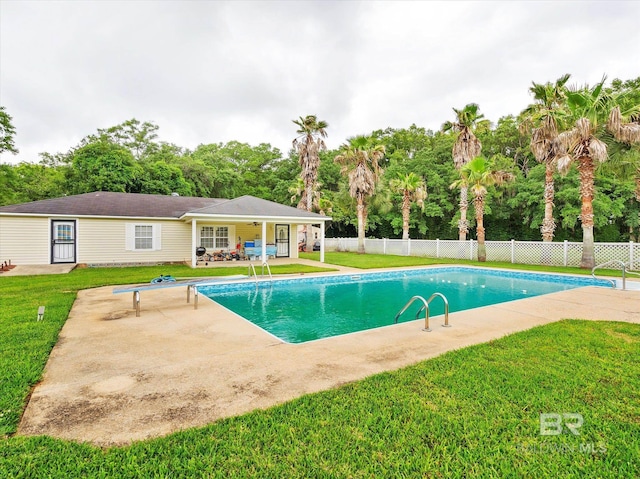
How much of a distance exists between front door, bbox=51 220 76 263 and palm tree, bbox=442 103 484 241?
2024cm

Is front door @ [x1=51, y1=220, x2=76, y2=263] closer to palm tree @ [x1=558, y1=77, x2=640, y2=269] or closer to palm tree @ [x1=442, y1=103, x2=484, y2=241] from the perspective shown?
palm tree @ [x1=442, y1=103, x2=484, y2=241]

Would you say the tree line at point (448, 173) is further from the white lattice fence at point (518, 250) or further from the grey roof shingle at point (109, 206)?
the grey roof shingle at point (109, 206)

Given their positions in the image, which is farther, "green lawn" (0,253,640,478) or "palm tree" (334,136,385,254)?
"palm tree" (334,136,385,254)

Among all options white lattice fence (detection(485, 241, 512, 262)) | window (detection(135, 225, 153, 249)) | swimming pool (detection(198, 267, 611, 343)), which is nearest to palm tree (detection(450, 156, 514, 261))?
white lattice fence (detection(485, 241, 512, 262))

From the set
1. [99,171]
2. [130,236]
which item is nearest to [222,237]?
[130,236]

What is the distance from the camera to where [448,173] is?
26.9m

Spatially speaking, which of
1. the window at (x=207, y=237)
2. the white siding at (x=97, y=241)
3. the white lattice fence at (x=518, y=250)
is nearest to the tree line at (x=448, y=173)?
the white lattice fence at (x=518, y=250)

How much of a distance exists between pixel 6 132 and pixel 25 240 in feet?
40.6

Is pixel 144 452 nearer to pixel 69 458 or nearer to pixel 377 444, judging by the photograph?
pixel 69 458

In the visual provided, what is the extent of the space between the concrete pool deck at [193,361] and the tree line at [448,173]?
9569 mm

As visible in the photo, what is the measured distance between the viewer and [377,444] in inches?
95.5

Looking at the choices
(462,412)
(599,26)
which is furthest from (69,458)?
(599,26)

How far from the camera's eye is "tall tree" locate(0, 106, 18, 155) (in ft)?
67.2

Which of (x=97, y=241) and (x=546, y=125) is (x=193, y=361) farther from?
(x=546, y=125)
